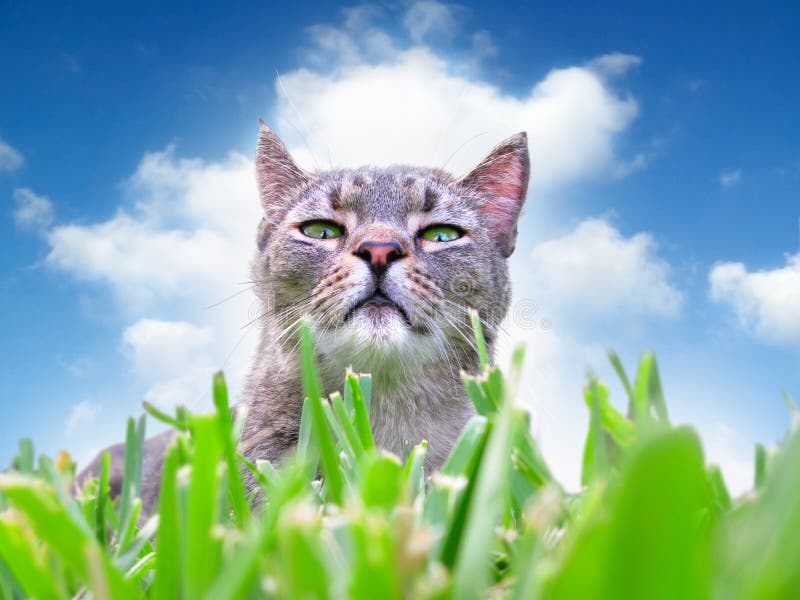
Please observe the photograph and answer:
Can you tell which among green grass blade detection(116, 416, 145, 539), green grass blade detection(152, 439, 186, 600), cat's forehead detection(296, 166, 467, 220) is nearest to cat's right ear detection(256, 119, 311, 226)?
cat's forehead detection(296, 166, 467, 220)

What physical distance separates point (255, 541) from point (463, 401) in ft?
6.30

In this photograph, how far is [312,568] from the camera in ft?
→ 1.11

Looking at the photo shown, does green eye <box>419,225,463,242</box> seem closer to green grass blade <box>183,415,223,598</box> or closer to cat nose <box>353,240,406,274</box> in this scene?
cat nose <box>353,240,406,274</box>

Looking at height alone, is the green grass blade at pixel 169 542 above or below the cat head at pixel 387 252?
below

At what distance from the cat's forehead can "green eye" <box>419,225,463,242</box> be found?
8cm

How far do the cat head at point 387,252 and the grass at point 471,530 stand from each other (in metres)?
1.23

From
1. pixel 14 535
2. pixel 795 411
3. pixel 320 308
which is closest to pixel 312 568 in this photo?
pixel 14 535

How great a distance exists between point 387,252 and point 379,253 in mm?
29

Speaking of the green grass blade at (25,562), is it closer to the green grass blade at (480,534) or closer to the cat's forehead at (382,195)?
the green grass blade at (480,534)

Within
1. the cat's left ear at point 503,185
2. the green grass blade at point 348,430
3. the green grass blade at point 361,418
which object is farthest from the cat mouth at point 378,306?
the green grass blade at point 348,430

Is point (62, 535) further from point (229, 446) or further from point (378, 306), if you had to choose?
point (378, 306)

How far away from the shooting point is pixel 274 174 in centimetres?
292

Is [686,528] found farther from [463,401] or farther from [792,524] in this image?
[463,401]

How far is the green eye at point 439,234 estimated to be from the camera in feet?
8.18
